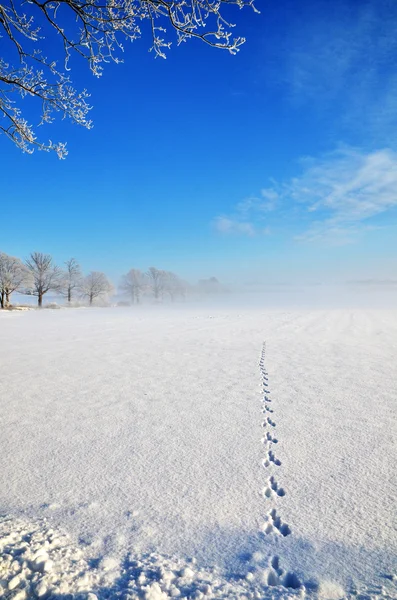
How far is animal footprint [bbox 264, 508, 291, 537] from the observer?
8.84ft

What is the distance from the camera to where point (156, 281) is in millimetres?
69500

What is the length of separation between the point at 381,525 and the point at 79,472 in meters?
3.07

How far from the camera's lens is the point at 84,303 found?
55094 mm

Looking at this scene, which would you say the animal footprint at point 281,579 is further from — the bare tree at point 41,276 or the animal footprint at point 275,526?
the bare tree at point 41,276

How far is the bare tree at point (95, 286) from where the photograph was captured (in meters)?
57.8

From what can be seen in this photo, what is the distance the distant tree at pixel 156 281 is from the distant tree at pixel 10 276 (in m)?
27.3

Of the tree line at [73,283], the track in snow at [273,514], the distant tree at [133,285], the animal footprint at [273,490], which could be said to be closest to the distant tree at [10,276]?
the tree line at [73,283]

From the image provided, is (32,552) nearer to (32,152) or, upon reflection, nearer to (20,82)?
(32,152)

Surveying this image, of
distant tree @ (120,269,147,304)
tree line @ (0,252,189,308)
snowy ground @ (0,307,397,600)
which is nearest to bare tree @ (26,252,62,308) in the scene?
tree line @ (0,252,189,308)

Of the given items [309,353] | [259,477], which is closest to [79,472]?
[259,477]

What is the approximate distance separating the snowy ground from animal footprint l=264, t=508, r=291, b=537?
1 centimetres

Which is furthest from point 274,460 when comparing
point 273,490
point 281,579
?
point 281,579

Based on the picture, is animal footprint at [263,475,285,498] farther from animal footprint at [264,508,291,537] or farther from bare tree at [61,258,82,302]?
bare tree at [61,258,82,302]

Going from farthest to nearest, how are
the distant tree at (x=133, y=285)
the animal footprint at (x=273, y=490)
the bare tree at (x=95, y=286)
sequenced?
the distant tree at (x=133, y=285) < the bare tree at (x=95, y=286) < the animal footprint at (x=273, y=490)
